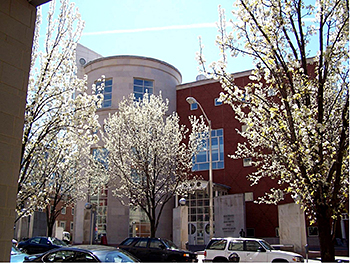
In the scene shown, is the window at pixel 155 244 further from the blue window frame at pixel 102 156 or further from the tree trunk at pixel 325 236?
the blue window frame at pixel 102 156

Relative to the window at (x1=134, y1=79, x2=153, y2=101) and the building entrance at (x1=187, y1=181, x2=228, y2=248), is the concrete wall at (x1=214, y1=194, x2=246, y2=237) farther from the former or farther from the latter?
the window at (x1=134, y1=79, x2=153, y2=101)

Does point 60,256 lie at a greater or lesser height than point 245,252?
greater

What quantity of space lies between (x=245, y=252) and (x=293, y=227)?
9.78 meters

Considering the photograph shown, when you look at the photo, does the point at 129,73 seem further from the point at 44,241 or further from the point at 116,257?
the point at 116,257

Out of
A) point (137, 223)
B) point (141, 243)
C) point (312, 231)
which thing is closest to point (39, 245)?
point (141, 243)

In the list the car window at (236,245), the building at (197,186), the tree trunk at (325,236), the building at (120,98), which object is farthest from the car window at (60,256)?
the building at (120,98)

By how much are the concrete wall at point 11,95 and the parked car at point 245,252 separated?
11861 millimetres

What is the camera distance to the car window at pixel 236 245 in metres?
15.4

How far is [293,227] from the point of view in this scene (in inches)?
926

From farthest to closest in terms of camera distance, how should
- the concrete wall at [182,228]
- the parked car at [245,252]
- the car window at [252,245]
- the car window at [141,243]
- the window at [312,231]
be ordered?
the window at [312,231] → the concrete wall at [182,228] → the car window at [141,243] → the car window at [252,245] → the parked car at [245,252]

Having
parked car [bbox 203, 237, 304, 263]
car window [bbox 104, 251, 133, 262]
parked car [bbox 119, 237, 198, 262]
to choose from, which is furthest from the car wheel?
car window [bbox 104, 251, 133, 262]

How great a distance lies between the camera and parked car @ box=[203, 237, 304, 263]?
564 inches

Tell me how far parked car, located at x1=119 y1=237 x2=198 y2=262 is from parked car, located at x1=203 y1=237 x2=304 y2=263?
1195 mm

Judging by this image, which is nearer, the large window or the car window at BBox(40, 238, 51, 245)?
the car window at BBox(40, 238, 51, 245)
